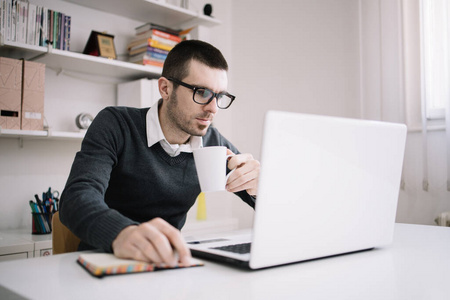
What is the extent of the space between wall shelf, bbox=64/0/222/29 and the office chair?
1617 millimetres

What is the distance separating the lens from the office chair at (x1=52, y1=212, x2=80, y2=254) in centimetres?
114

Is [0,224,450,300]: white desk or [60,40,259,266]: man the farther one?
[60,40,259,266]: man

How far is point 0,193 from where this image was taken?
6.77 ft

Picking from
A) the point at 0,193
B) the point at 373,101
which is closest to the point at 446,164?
the point at 373,101

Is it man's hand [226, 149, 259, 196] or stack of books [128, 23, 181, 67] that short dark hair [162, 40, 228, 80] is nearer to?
man's hand [226, 149, 259, 196]

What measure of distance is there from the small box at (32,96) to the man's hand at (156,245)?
152 cm

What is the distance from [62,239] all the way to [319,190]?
81cm

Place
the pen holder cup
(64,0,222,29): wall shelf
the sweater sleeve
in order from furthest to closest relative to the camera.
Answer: (64,0,222,29): wall shelf, the pen holder cup, the sweater sleeve

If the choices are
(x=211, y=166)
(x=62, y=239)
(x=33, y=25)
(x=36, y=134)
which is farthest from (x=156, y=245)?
(x=33, y=25)

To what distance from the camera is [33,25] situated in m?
1.98

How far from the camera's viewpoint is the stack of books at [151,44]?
2.40 m

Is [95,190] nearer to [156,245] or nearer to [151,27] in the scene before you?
[156,245]

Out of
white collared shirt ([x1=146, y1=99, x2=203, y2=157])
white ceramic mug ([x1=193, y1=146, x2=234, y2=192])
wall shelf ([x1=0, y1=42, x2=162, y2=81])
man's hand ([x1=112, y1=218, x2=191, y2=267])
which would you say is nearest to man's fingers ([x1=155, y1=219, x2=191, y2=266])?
man's hand ([x1=112, y1=218, x2=191, y2=267])

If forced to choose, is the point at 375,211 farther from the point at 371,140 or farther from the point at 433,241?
the point at 433,241
